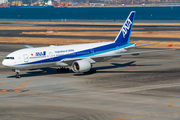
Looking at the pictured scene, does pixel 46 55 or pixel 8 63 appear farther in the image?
pixel 46 55

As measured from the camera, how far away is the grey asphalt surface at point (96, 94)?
27172 mm

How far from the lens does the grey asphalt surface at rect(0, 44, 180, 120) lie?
27172 mm

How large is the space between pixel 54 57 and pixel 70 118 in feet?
70.1

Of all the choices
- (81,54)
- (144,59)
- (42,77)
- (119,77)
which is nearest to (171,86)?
(119,77)

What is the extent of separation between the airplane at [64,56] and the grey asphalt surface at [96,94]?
1.82 m

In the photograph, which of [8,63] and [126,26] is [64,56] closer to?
[8,63]

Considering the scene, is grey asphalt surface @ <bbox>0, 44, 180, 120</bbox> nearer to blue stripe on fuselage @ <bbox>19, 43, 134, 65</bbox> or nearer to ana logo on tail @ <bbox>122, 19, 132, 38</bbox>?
blue stripe on fuselage @ <bbox>19, 43, 134, 65</bbox>

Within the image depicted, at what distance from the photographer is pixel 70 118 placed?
85.1ft

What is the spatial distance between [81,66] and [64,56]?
3723 millimetres

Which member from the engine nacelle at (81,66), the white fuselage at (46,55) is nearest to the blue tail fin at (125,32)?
the white fuselage at (46,55)

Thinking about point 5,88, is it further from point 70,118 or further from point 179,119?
point 179,119

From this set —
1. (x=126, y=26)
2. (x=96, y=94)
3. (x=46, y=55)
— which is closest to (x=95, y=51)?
(x=126, y=26)

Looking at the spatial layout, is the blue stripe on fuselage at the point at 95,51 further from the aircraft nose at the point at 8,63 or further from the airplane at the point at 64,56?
the aircraft nose at the point at 8,63

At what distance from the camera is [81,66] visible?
45312mm
